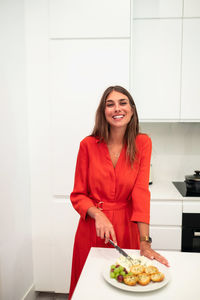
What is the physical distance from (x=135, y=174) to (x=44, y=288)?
1.56 meters

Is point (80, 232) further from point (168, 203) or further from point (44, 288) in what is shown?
point (44, 288)

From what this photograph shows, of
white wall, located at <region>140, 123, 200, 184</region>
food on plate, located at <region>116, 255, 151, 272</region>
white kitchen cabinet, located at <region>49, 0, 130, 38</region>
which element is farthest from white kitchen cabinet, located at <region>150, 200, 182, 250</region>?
white kitchen cabinet, located at <region>49, 0, 130, 38</region>

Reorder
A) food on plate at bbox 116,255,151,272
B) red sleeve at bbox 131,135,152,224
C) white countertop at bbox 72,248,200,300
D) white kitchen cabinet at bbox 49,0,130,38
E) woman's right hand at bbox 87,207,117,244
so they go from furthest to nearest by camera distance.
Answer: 1. white kitchen cabinet at bbox 49,0,130,38
2. red sleeve at bbox 131,135,152,224
3. woman's right hand at bbox 87,207,117,244
4. food on plate at bbox 116,255,151,272
5. white countertop at bbox 72,248,200,300

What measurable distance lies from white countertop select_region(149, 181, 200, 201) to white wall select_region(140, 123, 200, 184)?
15 centimetres

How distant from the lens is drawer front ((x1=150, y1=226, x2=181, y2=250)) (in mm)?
2326

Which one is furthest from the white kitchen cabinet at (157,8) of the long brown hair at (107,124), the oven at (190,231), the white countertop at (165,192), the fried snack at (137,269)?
the fried snack at (137,269)

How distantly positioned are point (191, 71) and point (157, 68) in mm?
287

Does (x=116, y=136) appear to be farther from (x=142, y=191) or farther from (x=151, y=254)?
(x=151, y=254)

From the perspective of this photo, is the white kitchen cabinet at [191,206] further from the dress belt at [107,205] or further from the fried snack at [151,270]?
the fried snack at [151,270]

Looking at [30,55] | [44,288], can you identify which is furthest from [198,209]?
[30,55]

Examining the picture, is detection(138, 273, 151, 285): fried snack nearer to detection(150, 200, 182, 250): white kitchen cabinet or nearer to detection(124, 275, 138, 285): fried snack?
detection(124, 275, 138, 285): fried snack

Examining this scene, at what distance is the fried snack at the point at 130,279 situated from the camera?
934 mm

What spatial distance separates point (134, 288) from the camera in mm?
918

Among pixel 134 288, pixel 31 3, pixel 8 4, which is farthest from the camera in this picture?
pixel 31 3
